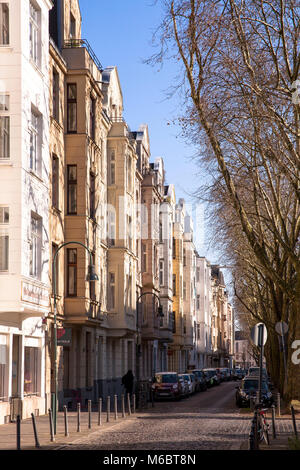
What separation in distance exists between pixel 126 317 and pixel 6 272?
66.1ft

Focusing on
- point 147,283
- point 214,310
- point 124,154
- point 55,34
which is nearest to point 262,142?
point 55,34

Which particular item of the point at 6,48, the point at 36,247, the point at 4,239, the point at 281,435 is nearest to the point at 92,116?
the point at 36,247

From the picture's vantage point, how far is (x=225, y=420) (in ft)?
91.9

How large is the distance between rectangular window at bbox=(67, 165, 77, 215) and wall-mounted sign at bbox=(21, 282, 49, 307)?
27.1 feet

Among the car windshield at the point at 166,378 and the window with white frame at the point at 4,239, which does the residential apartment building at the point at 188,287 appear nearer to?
the car windshield at the point at 166,378

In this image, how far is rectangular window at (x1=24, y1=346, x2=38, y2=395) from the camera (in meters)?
→ 29.0

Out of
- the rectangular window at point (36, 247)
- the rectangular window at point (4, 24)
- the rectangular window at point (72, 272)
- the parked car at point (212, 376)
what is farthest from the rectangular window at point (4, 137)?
the parked car at point (212, 376)

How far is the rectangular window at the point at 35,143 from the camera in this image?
1115 inches

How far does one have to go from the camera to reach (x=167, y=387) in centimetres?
4625

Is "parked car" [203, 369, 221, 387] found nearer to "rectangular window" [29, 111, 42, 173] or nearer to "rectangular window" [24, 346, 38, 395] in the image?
"rectangular window" [24, 346, 38, 395]

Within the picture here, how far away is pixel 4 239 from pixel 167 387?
74.7 ft

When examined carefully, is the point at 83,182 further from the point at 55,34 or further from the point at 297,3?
the point at 297,3

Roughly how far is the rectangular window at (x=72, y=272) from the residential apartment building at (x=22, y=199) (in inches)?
207

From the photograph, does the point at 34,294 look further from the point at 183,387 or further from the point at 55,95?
the point at 183,387
